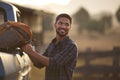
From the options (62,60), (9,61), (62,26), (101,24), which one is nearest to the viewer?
(9,61)

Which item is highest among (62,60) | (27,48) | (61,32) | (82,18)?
(61,32)

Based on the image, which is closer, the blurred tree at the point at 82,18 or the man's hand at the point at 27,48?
the man's hand at the point at 27,48

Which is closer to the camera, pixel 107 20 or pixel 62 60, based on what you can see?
pixel 62 60

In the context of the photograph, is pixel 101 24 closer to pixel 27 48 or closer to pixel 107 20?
pixel 107 20

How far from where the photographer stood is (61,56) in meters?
6.11

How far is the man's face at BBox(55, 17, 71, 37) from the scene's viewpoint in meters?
6.23

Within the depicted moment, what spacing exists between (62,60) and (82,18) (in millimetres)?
70748

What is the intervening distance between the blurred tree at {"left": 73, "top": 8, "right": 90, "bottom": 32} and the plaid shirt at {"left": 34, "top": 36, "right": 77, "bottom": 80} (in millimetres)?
67831

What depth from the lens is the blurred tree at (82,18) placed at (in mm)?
75312

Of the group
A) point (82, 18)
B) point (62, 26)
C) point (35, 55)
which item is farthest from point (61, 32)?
point (82, 18)

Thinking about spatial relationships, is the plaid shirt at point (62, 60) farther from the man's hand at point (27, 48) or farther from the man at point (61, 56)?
the man's hand at point (27, 48)

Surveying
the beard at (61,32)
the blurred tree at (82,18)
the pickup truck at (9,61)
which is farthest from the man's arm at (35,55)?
the blurred tree at (82,18)

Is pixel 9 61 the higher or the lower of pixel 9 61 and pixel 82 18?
the higher

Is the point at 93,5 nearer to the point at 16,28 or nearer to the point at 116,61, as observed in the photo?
the point at 116,61
